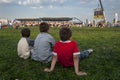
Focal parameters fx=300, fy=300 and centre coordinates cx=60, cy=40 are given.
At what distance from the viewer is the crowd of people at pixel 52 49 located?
26.2 ft

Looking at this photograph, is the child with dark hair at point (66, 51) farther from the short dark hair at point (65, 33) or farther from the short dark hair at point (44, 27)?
the short dark hair at point (44, 27)

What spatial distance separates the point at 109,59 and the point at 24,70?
3.39 meters

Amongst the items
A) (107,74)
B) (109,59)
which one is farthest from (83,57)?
(107,74)

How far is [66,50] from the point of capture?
26.8 ft

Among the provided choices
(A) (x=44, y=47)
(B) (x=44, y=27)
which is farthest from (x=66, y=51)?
(B) (x=44, y=27)

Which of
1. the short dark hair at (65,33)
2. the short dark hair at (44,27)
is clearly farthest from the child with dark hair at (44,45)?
the short dark hair at (65,33)

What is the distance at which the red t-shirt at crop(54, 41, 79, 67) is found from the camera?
8.10m

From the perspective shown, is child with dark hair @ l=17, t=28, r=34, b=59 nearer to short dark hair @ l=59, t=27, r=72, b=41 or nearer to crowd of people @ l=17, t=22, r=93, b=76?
crowd of people @ l=17, t=22, r=93, b=76

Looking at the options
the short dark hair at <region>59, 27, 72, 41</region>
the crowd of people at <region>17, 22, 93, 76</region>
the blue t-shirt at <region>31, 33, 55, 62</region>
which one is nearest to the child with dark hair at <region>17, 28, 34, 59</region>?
the crowd of people at <region>17, 22, 93, 76</region>

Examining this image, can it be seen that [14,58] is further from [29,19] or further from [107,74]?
[29,19]

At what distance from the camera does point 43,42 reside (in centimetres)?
902

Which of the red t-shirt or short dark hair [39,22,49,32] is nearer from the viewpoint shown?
the red t-shirt

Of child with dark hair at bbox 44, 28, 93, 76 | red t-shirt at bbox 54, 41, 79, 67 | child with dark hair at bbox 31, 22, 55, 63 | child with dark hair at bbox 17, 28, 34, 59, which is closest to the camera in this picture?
child with dark hair at bbox 44, 28, 93, 76

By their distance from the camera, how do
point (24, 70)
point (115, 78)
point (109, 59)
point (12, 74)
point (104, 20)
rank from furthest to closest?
1. point (104, 20)
2. point (109, 59)
3. point (24, 70)
4. point (12, 74)
5. point (115, 78)
